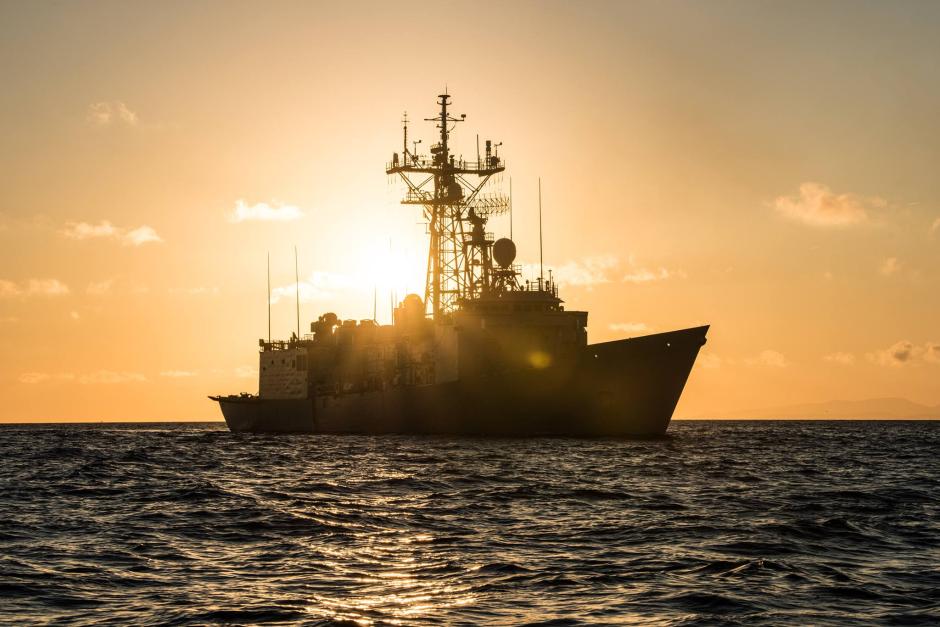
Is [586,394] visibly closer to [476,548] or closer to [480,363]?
[480,363]

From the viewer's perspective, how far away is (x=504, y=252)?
53.0 m

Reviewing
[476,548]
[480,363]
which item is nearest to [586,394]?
[480,363]

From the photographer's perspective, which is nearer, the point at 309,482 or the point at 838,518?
the point at 838,518

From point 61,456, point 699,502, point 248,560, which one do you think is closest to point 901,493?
point 699,502

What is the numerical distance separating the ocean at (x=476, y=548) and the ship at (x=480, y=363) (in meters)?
14.2

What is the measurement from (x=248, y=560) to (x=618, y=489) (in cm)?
1151

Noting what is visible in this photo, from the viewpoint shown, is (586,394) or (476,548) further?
(586,394)

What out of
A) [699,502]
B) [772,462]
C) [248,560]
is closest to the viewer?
[248,560]

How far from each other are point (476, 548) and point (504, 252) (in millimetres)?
38668

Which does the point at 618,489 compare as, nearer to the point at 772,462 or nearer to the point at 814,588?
the point at 814,588

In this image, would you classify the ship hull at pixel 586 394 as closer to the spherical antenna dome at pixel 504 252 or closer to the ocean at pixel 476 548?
the spherical antenna dome at pixel 504 252

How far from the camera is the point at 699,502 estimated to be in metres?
21.1

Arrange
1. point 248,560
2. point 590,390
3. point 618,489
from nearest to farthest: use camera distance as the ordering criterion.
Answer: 1. point 248,560
2. point 618,489
3. point 590,390

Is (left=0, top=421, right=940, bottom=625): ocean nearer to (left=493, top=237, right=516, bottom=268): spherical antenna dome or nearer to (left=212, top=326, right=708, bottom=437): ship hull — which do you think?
(left=212, top=326, right=708, bottom=437): ship hull
